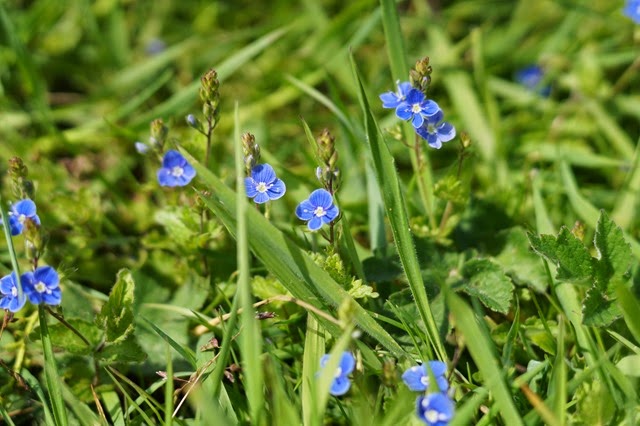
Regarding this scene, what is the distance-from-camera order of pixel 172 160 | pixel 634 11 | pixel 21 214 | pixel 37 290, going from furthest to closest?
pixel 634 11 → pixel 172 160 → pixel 21 214 → pixel 37 290

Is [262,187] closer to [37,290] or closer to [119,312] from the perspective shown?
[119,312]

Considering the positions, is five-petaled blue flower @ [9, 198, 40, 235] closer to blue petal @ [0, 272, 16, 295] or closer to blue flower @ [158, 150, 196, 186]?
blue petal @ [0, 272, 16, 295]

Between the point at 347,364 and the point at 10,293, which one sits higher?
the point at 10,293

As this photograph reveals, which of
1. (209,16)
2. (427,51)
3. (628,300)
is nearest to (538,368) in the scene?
(628,300)

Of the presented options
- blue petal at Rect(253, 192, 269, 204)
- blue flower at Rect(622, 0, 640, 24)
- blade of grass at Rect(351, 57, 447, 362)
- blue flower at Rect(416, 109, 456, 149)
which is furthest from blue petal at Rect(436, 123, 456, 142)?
blue flower at Rect(622, 0, 640, 24)

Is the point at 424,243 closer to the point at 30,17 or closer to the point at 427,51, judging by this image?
the point at 427,51

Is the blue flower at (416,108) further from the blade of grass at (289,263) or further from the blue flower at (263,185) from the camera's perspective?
the blade of grass at (289,263)

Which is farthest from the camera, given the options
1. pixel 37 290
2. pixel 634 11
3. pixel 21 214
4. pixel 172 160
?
pixel 634 11

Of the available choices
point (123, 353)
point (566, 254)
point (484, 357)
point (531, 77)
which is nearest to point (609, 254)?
point (566, 254)
